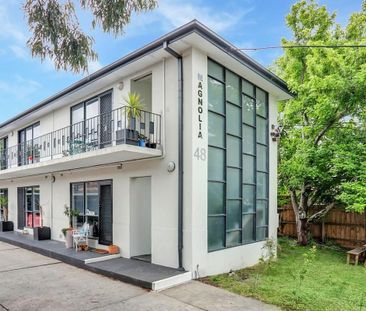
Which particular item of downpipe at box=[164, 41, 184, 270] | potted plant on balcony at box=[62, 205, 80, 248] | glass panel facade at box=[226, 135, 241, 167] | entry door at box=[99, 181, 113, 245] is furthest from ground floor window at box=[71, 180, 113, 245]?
glass panel facade at box=[226, 135, 241, 167]

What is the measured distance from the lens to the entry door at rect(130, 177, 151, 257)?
9.39m

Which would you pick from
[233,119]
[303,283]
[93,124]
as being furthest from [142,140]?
[303,283]

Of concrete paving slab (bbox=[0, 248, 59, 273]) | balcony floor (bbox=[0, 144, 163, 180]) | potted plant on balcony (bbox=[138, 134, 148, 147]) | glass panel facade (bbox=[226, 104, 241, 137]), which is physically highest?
glass panel facade (bbox=[226, 104, 241, 137])

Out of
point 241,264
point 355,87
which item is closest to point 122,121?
point 241,264

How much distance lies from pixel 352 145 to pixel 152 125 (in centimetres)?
770

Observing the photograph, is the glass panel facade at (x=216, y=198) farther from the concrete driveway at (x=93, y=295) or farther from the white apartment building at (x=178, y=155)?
the concrete driveway at (x=93, y=295)

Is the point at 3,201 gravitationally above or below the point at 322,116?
below

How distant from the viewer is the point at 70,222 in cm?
1184

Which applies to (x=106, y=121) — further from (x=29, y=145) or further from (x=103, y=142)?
(x=29, y=145)

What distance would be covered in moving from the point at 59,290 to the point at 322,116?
34.2 feet

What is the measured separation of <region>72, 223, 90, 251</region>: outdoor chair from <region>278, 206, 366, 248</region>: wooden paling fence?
371 inches

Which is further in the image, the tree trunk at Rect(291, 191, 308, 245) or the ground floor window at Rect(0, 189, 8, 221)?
the ground floor window at Rect(0, 189, 8, 221)

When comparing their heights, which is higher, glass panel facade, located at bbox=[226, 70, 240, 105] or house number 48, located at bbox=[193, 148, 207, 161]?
glass panel facade, located at bbox=[226, 70, 240, 105]

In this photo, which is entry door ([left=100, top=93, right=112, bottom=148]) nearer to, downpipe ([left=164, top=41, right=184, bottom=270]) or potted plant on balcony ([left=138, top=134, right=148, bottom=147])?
potted plant on balcony ([left=138, top=134, right=148, bottom=147])
